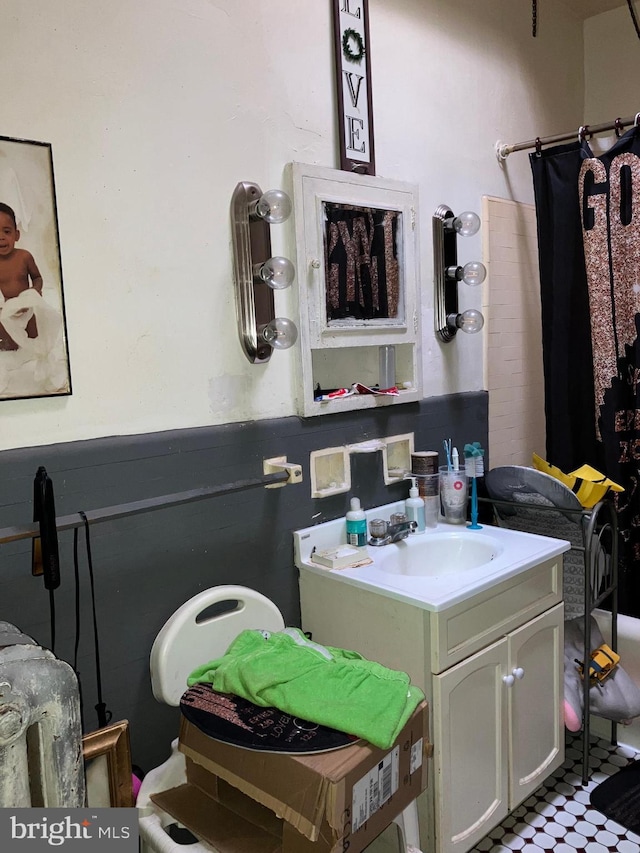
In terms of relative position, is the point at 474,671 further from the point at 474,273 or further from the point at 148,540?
the point at 474,273

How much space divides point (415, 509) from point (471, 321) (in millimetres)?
646

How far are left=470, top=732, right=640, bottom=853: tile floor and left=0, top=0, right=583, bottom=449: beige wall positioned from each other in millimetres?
1332

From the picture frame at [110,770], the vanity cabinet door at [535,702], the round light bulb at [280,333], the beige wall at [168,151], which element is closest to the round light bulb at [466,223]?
the beige wall at [168,151]

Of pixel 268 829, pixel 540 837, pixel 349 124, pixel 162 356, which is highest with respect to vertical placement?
pixel 349 124

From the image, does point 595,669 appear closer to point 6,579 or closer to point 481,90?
point 6,579

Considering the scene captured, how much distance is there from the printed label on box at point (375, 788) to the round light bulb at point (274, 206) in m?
1.17

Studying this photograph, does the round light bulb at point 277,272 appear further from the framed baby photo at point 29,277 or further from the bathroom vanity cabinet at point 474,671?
the bathroom vanity cabinet at point 474,671

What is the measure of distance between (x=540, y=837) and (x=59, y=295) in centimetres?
187

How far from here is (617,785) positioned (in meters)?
1.98

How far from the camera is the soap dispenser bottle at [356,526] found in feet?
6.18

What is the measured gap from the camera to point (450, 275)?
Result: 85.7 inches

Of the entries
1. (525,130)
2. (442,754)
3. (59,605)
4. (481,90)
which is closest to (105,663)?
(59,605)

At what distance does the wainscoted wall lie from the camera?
1371mm

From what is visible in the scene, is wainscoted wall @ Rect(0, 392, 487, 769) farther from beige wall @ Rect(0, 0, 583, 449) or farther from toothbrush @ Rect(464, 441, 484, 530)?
toothbrush @ Rect(464, 441, 484, 530)
